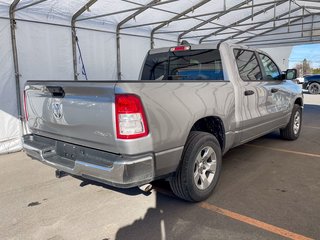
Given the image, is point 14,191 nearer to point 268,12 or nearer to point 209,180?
point 209,180

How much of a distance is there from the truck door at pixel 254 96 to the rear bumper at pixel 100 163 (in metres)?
1.98

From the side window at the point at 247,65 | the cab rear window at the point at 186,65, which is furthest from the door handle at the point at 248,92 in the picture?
the cab rear window at the point at 186,65

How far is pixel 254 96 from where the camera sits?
14.0 feet

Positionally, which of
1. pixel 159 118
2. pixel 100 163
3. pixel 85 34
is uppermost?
pixel 85 34

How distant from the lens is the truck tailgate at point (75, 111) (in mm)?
2557

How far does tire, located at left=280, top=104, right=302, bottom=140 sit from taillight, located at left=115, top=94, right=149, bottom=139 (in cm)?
445

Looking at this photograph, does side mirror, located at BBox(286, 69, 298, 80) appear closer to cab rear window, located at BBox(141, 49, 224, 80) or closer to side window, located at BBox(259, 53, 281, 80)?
side window, located at BBox(259, 53, 281, 80)

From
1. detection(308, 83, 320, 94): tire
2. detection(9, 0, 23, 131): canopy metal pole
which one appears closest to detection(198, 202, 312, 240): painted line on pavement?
detection(9, 0, 23, 131): canopy metal pole

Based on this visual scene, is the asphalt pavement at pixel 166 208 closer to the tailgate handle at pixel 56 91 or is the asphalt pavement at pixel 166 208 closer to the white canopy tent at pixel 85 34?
the tailgate handle at pixel 56 91

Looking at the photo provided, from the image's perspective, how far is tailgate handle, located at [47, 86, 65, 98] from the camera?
117 inches

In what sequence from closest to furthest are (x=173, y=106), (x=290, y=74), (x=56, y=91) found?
(x=173, y=106)
(x=56, y=91)
(x=290, y=74)

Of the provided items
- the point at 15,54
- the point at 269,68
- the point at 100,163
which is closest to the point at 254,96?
the point at 269,68

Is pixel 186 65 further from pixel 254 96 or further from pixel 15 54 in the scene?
pixel 15 54

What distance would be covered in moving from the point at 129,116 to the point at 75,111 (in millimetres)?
675
